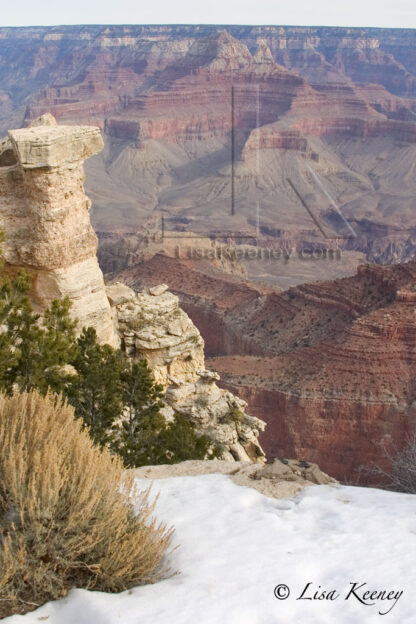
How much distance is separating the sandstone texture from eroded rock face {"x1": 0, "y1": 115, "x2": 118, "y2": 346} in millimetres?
8505

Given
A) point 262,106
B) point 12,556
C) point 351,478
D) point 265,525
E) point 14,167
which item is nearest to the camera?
point 12,556

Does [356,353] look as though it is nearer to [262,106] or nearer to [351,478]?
[351,478]

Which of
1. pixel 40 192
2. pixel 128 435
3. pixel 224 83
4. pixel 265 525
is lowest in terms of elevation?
pixel 128 435

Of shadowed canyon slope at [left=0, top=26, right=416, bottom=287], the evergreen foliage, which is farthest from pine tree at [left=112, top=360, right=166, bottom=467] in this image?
shadowed canyon slope at [left=0, top=26, right=416, bottom=287]

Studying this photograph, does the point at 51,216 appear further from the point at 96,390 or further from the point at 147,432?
the point at 147,432

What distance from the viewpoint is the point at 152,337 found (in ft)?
77.2

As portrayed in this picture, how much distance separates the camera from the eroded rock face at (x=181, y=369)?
74.1 feet

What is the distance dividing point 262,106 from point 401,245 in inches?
2729

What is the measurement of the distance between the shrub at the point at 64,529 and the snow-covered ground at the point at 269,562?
0.25 meters

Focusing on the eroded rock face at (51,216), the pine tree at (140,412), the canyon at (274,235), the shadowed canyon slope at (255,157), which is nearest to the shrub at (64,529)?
the pine tree at (140,412)

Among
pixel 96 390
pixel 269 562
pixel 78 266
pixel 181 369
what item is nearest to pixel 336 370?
pixel 181 369

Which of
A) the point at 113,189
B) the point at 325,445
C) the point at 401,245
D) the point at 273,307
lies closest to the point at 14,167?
the point at 325,445

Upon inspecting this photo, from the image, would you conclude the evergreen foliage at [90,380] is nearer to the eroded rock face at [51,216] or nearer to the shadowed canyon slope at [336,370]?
the eroded rock face at [51,216]

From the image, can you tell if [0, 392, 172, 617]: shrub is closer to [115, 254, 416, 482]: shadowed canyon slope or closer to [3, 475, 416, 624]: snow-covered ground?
[3, 475, 416, 624]: snow-covered ground
